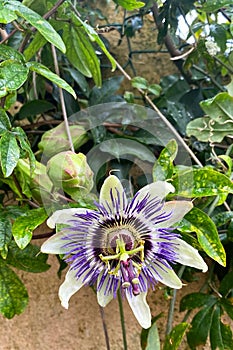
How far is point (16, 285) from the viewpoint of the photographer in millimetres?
823

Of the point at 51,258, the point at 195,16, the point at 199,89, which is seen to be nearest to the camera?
the point at 51,258

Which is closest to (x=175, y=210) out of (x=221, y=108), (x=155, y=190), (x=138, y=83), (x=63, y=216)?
(x=155, y=190)

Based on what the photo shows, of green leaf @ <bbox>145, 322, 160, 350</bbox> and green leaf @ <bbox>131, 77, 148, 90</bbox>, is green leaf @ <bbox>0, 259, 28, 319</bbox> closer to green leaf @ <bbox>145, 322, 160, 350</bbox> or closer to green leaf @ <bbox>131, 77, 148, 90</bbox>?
green leaf @ <bbox>145, 322, 160, 350</bbox>

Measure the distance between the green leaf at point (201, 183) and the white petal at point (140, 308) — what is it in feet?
0.52

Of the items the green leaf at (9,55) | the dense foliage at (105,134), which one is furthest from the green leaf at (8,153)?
the green leaf at (9,55)

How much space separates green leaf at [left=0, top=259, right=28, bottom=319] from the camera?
80 cm

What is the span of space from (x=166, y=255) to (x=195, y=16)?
2.97 ft

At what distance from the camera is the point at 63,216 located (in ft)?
2.05

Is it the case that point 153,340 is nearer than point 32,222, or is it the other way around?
point 32,222

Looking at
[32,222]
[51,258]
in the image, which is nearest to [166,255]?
[32,222]

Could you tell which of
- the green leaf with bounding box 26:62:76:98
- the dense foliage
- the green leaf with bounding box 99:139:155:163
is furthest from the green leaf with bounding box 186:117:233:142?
the green leaf with bounding box 26:62:76:98

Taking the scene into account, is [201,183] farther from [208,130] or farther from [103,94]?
[103,94]

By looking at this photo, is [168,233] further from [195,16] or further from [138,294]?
[195,16]

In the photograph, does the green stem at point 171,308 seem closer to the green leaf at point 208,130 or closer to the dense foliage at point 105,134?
the dense foliage at point 105,134
